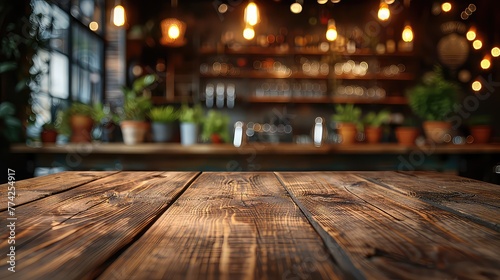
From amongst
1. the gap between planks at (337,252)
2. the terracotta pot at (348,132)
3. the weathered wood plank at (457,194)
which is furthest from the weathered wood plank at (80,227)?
the terracotta pot at (348,132)

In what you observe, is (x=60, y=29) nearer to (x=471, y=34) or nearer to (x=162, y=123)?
(x=162, y=123)

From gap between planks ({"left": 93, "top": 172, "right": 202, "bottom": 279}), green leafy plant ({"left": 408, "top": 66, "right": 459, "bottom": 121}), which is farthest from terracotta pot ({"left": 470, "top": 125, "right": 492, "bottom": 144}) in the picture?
gap between planks ({"left": 93, "top": 172, "right": 202, "bottom": 279})

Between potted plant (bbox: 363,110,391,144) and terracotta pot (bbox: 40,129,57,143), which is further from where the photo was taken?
potted plant (bbox: 363,110,391,144)

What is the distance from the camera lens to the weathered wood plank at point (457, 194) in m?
0.78

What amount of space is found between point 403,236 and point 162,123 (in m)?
2.68

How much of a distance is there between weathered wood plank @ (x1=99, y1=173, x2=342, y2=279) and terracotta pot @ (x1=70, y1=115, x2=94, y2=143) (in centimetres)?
247

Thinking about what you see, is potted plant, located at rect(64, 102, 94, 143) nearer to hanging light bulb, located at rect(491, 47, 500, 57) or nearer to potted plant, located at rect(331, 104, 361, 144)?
potted plant, located at rect(331, 104, 361, 144)

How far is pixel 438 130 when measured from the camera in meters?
3.17

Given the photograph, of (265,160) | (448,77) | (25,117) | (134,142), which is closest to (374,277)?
(265,160)

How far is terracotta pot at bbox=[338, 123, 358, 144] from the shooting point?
10.8 ft

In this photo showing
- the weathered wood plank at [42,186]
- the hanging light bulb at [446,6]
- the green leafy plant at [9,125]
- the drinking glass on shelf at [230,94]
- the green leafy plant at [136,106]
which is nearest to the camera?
the weathered wood plank at [42,186]

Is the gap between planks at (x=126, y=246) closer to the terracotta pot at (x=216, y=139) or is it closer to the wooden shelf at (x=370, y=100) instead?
the terracotta pot at (x=216, y=139)

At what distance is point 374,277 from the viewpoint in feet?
1.45

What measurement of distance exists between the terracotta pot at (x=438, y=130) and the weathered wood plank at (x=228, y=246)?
8.58ft
